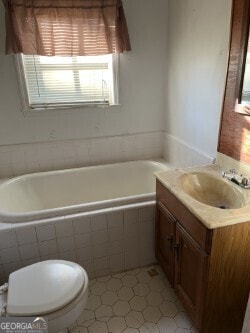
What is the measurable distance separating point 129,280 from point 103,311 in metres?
0.30

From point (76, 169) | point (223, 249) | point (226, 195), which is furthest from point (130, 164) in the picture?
point (223, 249)

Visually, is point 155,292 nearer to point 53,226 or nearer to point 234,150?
point 53,226

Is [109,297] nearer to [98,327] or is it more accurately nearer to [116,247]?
[98,327]

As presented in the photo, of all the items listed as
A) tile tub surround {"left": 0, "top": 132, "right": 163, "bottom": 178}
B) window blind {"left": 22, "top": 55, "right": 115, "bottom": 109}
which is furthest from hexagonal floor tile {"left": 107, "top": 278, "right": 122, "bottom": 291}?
window blind {"left": 22, "top": 55, "right": 115, "bottom": 109}

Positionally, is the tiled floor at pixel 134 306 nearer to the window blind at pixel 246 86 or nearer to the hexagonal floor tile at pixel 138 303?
the hexagonal floor tile at pixel 138 303

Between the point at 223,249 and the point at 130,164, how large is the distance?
61.5 inches

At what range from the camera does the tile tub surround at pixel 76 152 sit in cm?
234

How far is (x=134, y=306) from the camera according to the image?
1610 mm

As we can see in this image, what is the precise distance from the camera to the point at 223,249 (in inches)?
44.6

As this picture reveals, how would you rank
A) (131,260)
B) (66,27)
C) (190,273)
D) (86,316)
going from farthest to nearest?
(66,27), (131,260), (86,316), (190,273)

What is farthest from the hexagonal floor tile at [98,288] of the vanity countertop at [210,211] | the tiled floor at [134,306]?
the vanity countertop at [210,211]

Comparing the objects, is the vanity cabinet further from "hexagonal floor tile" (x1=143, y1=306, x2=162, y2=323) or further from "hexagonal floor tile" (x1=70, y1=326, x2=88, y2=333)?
"hexagonal floor tile" (x1=70, y1=326, x2=88, y2=333)

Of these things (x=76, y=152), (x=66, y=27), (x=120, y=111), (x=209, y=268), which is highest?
(x=66, y=27)

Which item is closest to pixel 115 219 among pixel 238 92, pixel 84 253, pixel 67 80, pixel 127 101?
pixel 84 253
